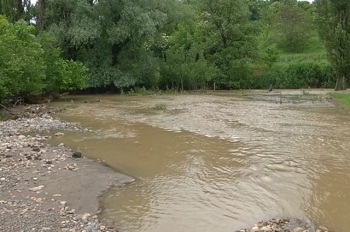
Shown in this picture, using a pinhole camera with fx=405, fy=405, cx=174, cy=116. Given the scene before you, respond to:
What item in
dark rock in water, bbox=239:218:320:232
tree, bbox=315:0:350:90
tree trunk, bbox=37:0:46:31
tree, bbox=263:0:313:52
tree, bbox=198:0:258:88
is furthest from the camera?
tree, bbox=263:0:313:52

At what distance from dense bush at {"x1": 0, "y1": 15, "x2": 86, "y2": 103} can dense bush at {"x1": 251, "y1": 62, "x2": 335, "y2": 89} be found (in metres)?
20.9

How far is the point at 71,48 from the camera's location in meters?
31.4

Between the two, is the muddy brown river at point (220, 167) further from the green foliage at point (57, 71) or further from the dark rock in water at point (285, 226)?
the green foliage at point (57, 71)

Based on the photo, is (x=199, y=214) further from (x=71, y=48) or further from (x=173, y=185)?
(x=71, y=48)

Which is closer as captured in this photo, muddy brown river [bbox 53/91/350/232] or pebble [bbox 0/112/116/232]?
pebble [bbox 0/112/116/232]

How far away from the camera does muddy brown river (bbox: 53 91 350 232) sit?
7035mm

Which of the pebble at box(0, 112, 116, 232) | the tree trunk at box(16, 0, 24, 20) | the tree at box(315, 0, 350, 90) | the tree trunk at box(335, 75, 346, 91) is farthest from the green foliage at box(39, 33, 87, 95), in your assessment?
the tree trunk at box(335, 75, 346, 91)

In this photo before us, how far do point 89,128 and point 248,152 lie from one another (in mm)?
6936

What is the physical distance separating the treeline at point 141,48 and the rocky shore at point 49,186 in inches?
342

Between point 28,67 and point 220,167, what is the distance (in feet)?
47.0

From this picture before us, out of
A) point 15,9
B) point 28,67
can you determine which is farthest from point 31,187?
point 15,9

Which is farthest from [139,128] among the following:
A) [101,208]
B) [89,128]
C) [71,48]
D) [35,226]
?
[71,48]

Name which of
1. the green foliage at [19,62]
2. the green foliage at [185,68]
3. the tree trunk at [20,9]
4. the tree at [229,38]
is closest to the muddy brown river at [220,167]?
the green foliage at [19,62]

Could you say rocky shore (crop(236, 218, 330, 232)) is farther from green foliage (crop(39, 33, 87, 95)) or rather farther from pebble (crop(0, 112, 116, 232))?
green foliage (crop(39, 33, 87, 95))
